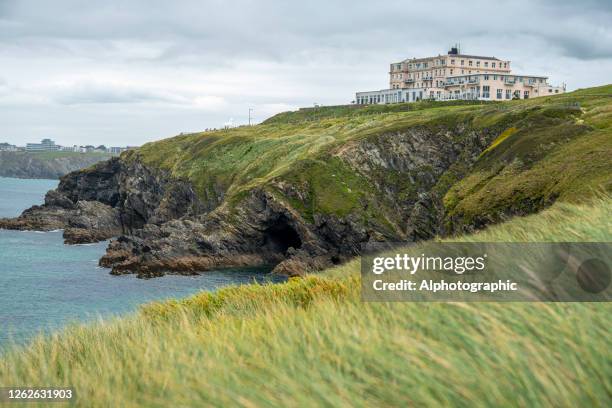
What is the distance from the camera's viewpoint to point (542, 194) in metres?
50.0

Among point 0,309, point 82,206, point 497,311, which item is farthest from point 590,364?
point 82,206

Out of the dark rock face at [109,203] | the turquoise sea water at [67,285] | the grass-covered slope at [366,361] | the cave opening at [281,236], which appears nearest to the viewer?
→ the grass-covered slope at [366,361]

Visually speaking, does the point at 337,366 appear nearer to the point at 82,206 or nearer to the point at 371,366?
the point at 371,366

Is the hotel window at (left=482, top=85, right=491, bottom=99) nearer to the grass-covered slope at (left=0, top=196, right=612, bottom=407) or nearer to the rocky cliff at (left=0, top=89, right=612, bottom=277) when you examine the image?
the rocky cliff at (left=0, top=89, right=612, bottom=277)

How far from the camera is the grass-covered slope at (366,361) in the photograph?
6.31m

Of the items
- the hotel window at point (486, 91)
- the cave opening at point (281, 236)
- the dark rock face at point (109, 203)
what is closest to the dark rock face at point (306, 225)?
the cave opening at point (281, 236)

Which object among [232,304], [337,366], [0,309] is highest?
[337,366]

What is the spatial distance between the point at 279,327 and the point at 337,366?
9.29 feet

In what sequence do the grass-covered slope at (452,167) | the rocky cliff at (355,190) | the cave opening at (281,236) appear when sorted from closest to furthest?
the grass-covered slope at (452,167) → the rocky cliff at (355,190) → the cave opening at (281,236)

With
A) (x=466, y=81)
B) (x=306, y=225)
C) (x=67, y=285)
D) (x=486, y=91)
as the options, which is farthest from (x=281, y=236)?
(x=466, y=81)

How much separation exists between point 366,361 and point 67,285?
7043 centimetres

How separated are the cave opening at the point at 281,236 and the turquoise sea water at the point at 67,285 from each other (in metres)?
8.97

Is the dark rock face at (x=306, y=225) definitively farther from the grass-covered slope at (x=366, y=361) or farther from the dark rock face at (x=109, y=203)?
the grass-covered slope at (x=366, y=361)

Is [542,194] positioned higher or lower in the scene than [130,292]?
higher
